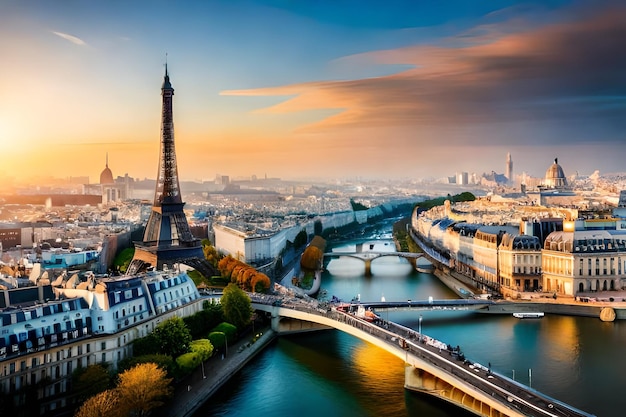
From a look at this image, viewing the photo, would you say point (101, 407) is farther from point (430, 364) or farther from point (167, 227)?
point (167, 227)

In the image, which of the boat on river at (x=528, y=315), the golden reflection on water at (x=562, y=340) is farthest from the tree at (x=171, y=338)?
the boat on river at (x=528, y=315)

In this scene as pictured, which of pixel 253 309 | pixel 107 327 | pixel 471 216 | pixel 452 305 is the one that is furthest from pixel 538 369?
pixel 471 216

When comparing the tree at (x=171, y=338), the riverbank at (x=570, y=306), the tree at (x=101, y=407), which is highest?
the tree at (x=171, y=338)

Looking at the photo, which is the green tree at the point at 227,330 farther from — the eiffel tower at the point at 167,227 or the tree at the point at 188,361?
the eiffel tower at the point at 167,227

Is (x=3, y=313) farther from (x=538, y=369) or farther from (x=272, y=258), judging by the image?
(x=272, y=258)

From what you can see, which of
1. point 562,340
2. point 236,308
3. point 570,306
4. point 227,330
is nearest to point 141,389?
point 227,330
